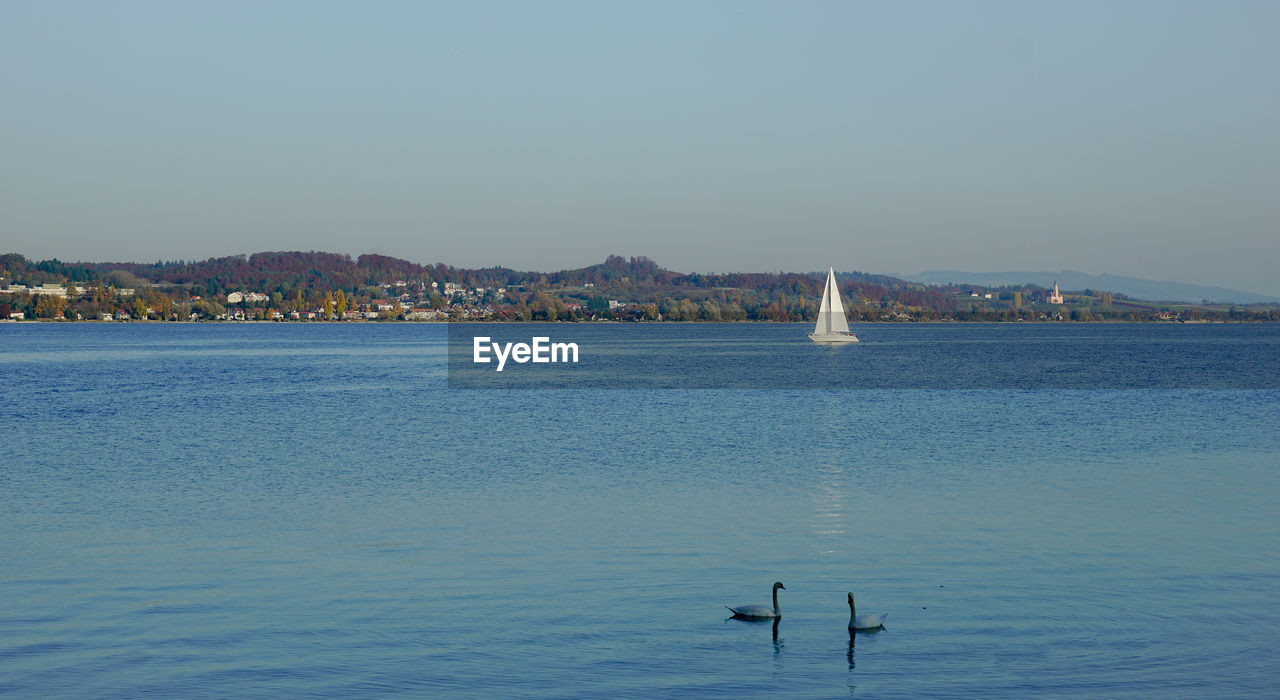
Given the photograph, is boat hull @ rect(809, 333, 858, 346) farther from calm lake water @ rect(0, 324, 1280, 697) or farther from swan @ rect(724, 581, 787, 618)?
swan @ rect(724, 581, 787, 618)

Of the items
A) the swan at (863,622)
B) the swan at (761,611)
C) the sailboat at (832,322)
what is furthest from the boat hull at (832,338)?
the swan at (863,622)

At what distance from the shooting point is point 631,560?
77.5 ft

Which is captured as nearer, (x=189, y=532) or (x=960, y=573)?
(x=960, y=573)

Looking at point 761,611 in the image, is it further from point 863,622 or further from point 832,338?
point 832,338

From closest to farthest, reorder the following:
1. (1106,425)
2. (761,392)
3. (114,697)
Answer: (114,697) < (1106,425) < (761,392)

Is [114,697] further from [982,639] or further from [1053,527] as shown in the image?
[1053,527]

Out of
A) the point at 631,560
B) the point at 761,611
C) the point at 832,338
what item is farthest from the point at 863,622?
the point at 832,338

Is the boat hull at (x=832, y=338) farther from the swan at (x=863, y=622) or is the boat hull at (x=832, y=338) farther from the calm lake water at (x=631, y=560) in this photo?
the swan at (x=863, y=622)

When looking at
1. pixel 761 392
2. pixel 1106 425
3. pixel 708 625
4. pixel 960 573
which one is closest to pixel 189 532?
pixel 708 625

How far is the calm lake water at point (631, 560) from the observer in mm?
16516

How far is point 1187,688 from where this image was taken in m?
15.7

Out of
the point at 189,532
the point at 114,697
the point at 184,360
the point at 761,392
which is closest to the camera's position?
the point at 114,697

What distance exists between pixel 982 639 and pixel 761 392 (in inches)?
2547

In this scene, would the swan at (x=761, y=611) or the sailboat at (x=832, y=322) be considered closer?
the swan at (x=761, y=611)
